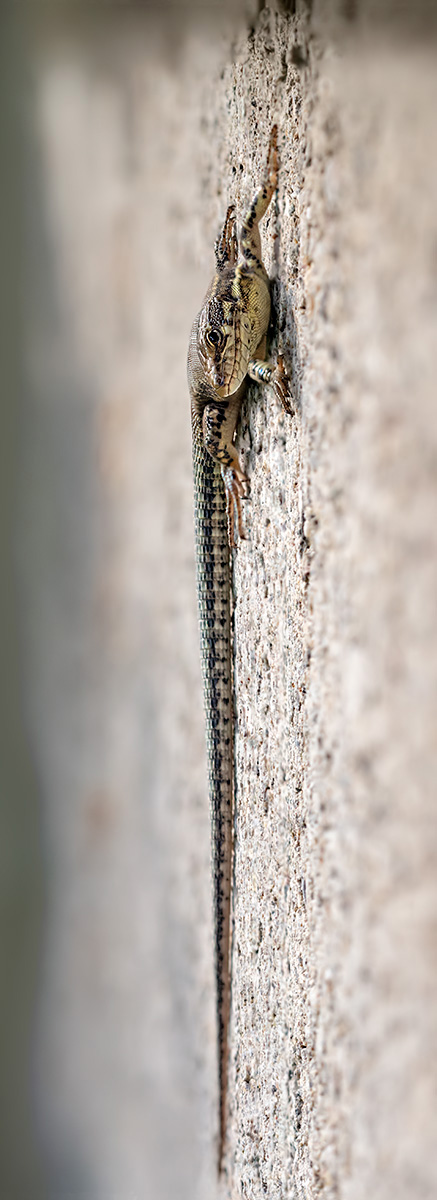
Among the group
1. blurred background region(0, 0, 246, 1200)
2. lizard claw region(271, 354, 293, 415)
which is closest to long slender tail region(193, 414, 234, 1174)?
lizard claw region(271, 354, 293, 415)

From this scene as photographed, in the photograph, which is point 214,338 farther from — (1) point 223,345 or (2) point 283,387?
(2) point 283,387

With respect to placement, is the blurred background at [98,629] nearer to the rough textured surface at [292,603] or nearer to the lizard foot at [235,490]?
the rough textured surface at [292,603]

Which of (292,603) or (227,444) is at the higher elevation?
(227,444)

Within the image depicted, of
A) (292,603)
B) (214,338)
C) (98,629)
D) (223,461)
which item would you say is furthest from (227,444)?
(98,629)

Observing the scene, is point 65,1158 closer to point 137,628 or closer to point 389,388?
point 137,628

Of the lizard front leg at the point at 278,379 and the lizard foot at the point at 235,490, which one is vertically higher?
the lizard front leg at the point at 278,379

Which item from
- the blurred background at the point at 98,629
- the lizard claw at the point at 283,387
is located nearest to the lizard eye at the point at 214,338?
the lizard claw at the point at 283,387

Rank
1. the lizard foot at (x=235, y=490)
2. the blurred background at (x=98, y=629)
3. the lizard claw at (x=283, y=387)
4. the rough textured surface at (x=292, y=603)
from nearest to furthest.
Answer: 1. the rough textured surface at (x=292, y=603)
2. the lizard claw at (x=283, y=387)
3. the lizard foot at (x=235, y=490)
4. the blurred background at (x=98, y=629)
